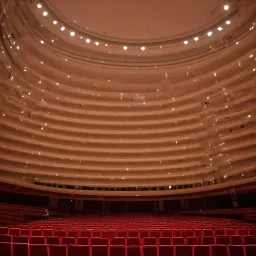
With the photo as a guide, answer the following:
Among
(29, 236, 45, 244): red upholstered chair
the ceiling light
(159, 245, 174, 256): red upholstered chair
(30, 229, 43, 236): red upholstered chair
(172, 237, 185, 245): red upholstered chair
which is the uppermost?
the ceiling light

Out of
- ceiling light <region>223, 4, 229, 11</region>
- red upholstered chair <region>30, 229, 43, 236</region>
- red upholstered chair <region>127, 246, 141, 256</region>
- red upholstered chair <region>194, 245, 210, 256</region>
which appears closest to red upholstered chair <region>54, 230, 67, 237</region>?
red upholstered chair <region>30, 229, 43, 236</region>

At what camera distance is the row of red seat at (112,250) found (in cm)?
336

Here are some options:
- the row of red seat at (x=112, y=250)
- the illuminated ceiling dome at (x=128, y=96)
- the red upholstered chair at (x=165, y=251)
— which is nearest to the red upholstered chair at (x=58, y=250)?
the row of red seat at (x=112, y=250)

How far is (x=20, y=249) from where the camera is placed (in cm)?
341

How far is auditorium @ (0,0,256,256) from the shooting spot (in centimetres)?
913

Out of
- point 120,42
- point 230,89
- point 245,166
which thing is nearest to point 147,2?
point 120,42

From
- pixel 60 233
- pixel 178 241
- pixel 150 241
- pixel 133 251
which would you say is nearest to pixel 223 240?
pixel 178 241

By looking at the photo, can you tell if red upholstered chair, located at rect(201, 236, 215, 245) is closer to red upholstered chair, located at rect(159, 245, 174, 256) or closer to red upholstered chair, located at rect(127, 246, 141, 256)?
red upholstered chair, located at rect(159, 245, 174, 256)

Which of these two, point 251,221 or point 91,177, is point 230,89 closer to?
point 251,221

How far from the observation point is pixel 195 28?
32.0 ft

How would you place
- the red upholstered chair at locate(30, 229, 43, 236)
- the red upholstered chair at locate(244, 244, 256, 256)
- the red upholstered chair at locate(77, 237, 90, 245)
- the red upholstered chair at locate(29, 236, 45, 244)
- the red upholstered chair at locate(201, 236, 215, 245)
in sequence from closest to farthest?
the red upholstered chair at locate(244, 244, 256, 256)
the red upholstered chair at locate(29, 236, 45, 244)
the red upholstered chair at locate(77, 237, 90, 245)
the red upholstered chair at locate(201, 236, 215, 245)
the red upholstered chair at locate(30, 229, 43, 236)

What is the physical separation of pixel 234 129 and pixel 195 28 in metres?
4.00

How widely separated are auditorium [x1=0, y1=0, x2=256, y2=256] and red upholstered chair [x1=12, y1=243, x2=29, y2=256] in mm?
4994

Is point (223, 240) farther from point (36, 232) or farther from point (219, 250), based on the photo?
point (36, 232)
